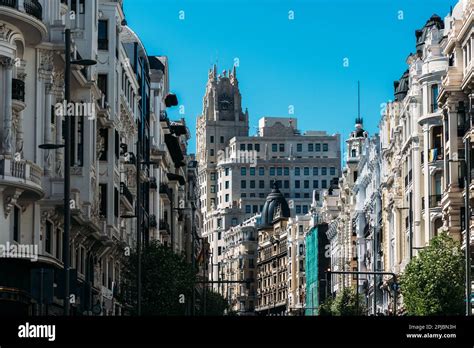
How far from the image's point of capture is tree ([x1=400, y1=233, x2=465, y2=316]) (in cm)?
7550

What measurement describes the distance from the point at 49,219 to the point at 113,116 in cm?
1825

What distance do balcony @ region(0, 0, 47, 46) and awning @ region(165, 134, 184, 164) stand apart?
266 feet

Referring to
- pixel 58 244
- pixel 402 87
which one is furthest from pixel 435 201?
pixel 58 244

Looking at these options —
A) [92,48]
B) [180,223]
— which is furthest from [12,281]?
[180,223]

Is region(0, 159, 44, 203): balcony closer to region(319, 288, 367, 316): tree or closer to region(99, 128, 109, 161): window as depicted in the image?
region(99, 128, 109, 161): window

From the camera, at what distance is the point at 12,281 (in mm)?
48469

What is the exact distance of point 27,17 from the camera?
157 feet

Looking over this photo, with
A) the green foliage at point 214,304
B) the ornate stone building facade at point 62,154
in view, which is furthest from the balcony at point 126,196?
the green foliage at point 214,304

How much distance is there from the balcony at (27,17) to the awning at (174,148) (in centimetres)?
8119

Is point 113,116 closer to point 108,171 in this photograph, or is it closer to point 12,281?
point 108,171

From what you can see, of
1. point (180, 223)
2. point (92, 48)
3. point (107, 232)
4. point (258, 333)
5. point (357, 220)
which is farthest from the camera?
point (357, 220)

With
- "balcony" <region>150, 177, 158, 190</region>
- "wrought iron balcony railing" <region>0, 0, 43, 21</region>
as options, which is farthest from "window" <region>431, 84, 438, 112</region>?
"wrought iron balcony railing" <region>0, 0, 43, 21</region>

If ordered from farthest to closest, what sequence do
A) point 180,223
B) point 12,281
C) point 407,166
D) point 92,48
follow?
point 180,223
point 407,166
point 92,48
point 12,281

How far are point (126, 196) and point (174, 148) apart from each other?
56.2m
